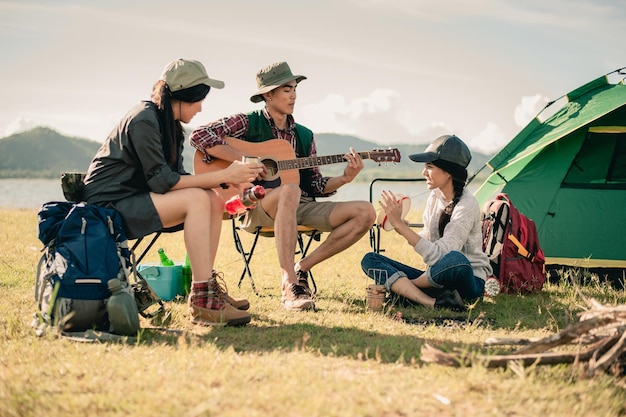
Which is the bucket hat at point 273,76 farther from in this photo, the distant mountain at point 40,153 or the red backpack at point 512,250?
the distant mountain at point 40,153

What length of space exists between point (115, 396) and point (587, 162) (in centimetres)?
477

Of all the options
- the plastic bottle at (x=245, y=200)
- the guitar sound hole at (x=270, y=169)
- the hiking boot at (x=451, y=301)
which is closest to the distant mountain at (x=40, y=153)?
the guitar sound hole at (x=270, y=169)

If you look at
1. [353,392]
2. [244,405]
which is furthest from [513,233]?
[244,405]

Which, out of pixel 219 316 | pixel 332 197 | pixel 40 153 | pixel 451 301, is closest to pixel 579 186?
pixel 451 301

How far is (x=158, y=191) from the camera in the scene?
12.5 feet

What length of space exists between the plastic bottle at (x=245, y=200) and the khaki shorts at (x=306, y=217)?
0.39 metres

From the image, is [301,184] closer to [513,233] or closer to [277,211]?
[277,211]

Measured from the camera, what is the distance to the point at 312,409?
2.35 metres

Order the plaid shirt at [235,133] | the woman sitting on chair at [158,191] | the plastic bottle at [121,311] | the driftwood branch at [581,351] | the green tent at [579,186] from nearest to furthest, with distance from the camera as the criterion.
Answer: the driftwood branch at [581,351] → the plastic bottle at [121,311] → the woman sitting on chair at [158,191] → the plaid shirt at [235,133] → the green tent at [579,186]

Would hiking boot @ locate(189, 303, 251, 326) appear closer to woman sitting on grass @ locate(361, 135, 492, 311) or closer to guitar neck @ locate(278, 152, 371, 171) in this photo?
woman sitting on grass @ locate(361, 135, 492, 311)

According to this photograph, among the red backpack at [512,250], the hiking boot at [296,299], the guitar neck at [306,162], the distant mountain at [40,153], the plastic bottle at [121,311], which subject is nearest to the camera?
the plastic bottle at [121,311]

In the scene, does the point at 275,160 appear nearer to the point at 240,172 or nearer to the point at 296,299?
the point at 240,172

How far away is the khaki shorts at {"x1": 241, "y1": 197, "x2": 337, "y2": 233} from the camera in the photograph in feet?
15.8

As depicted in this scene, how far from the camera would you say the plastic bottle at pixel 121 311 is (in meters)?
3.34
